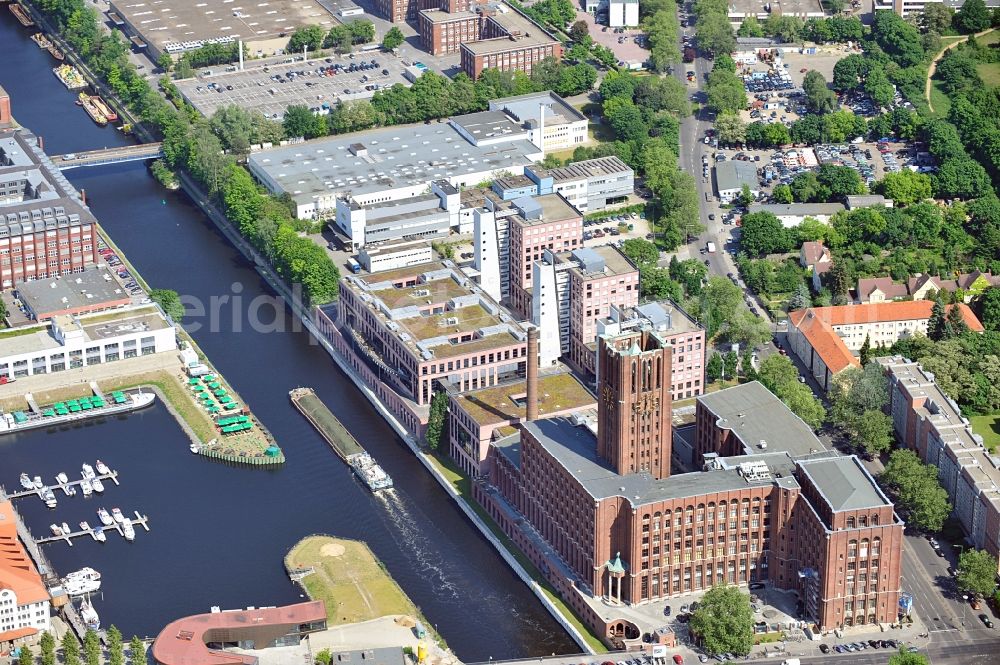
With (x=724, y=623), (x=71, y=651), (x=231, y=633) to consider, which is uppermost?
(x=71, y=651)

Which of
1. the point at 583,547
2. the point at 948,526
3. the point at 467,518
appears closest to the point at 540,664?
the point at 583,547

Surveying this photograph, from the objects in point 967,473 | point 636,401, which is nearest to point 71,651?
point 636,401

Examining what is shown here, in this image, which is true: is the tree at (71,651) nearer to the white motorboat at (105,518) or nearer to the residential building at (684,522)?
the white motorboat at (105,518)

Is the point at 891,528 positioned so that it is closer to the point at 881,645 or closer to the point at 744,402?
the point at 881,645

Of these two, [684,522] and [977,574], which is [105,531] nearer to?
[684,522]

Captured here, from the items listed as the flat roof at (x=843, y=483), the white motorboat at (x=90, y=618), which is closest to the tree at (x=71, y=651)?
the white motorboat at (x=90, y=618)

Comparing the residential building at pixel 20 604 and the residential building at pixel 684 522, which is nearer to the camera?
the residential building at pixel 20 604
